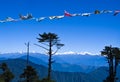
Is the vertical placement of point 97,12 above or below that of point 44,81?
above

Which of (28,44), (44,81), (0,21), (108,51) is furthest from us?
(28,44)

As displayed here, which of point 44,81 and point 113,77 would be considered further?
point 113,77

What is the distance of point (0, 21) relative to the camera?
76.2 feet

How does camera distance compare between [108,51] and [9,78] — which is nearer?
[9,78]

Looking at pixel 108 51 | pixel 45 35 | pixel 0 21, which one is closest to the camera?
pixel 0 21

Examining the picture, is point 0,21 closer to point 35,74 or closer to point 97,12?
point 97,12

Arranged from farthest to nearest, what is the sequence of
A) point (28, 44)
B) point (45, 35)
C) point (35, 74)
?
point (28, 44)
point (45, 35)
point (35, 74)

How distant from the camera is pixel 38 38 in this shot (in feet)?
226

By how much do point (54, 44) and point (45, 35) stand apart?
2.58m

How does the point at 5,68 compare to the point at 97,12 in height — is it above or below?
below

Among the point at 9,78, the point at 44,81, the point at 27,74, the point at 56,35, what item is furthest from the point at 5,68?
the point at 44,81

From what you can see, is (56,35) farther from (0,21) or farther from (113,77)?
(0,21)

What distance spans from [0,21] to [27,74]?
42414 mm

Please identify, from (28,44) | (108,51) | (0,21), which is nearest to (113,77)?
(108,51)
